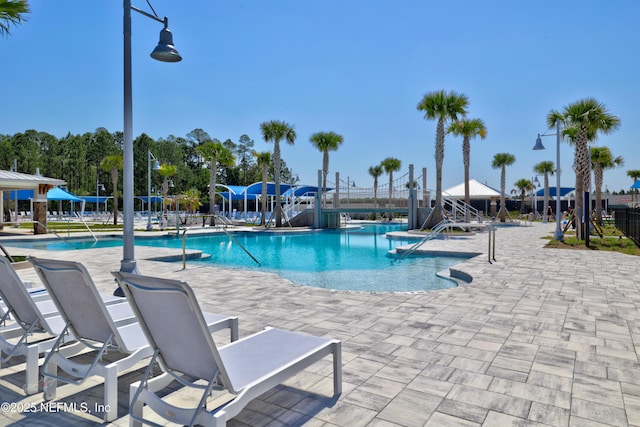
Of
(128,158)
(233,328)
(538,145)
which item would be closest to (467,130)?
(538,145)

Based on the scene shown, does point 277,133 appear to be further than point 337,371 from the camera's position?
Yes

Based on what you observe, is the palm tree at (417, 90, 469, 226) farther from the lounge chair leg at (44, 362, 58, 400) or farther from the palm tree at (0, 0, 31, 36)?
the lounge chair leg at (44, 362, 58, 400)

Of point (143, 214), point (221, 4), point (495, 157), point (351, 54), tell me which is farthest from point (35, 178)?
point (495, 157)

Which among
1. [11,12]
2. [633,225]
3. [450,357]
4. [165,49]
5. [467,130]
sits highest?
[467,130]

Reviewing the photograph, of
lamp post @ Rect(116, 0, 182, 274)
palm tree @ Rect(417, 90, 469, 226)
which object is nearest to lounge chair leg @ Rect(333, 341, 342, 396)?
lamp post @ Rect(116, 0, 182, 274)

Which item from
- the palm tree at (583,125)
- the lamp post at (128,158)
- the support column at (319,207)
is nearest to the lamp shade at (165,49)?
the lamp post at (128,158)

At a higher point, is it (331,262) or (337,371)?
(337,371)

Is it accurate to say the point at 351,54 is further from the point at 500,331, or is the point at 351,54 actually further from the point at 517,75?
the point at 500,331

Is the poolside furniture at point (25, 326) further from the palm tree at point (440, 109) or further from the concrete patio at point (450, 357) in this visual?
the palm tree at point (440, 109)

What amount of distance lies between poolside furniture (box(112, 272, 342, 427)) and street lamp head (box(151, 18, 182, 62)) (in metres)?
4.37

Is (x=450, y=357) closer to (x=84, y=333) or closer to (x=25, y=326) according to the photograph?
(x=84, y=333)

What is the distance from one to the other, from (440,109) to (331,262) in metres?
13.4

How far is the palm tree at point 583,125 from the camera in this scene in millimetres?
15539

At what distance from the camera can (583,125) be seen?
16.0 m
